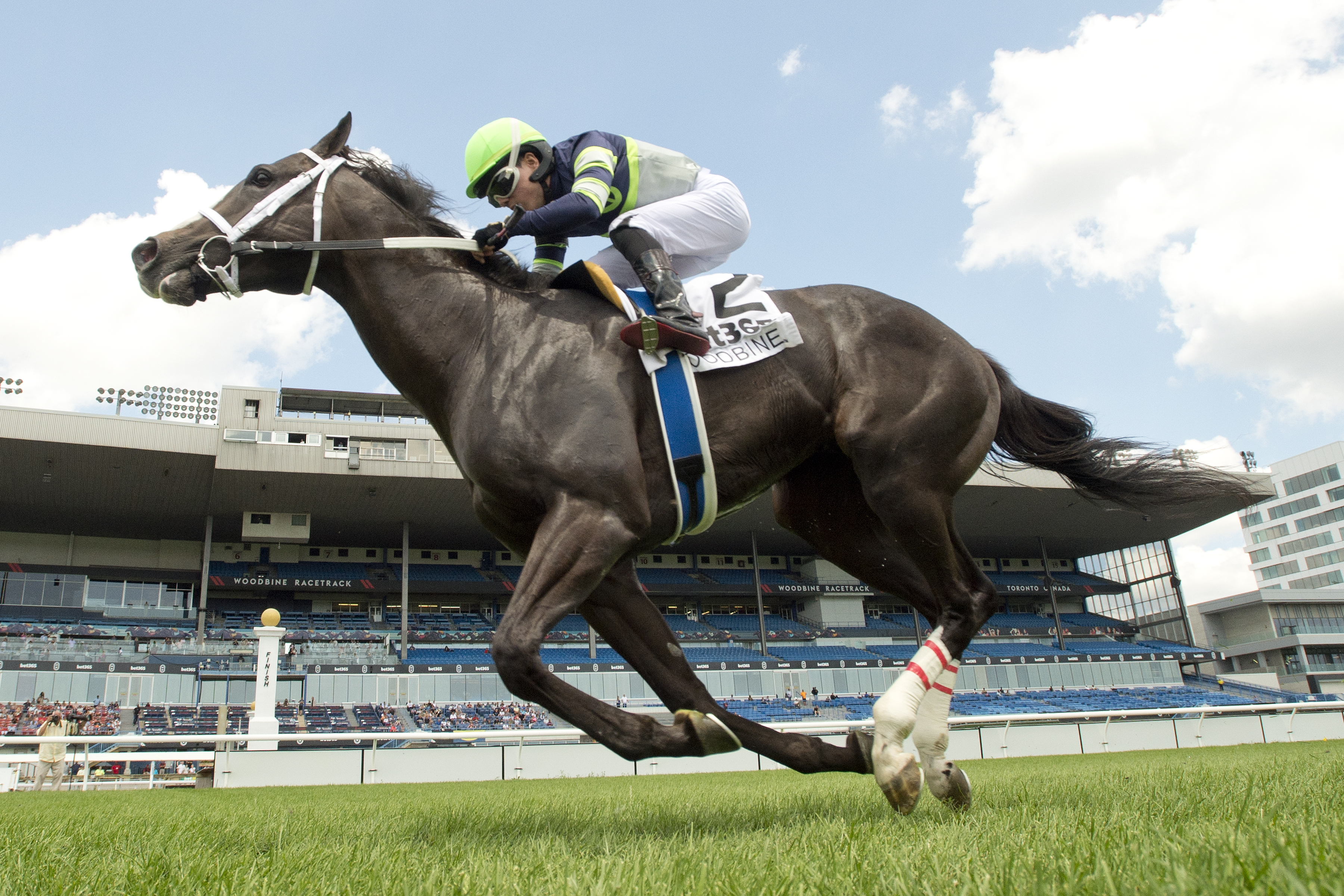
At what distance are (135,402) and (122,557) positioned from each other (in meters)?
8.55

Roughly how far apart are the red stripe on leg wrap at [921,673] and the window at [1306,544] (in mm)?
104582

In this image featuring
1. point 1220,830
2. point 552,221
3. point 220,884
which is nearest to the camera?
point 220,884

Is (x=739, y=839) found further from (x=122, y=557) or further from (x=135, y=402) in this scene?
(x=135, y=402)

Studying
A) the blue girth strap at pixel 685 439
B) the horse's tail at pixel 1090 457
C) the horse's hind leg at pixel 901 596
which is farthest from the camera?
the horse's tail at pixel 1090 457

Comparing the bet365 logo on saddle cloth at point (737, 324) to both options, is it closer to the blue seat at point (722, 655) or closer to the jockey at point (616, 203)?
the jockey at point (616, 203)

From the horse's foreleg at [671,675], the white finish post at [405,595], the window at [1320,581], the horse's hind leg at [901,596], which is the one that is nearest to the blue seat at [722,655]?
the white finish post at [405,595]

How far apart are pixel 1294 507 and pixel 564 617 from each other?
108895mm

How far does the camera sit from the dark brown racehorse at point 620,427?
3.00m

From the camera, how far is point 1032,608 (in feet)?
173

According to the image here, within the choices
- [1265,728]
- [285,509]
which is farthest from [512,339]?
[285,509]

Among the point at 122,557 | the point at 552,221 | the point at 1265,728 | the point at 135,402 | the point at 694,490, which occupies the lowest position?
the point at 1265,728

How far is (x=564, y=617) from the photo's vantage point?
2775mm

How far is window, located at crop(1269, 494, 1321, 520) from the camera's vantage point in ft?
293

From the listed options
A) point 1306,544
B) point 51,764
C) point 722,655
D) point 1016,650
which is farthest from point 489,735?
point 1306,544
